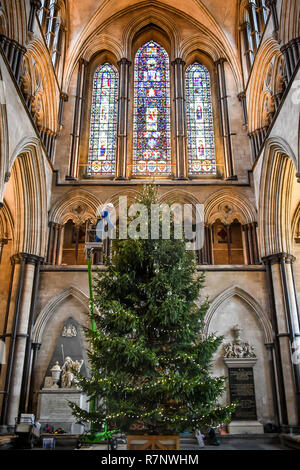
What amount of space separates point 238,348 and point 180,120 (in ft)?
28.1

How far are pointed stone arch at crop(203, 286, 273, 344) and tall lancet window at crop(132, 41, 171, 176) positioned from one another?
17.1 feet

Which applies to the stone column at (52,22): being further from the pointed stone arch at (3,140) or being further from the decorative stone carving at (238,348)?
the decorative stone carving at (238,348)

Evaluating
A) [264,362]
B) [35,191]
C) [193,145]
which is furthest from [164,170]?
[264,362]

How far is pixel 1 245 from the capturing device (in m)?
14.7

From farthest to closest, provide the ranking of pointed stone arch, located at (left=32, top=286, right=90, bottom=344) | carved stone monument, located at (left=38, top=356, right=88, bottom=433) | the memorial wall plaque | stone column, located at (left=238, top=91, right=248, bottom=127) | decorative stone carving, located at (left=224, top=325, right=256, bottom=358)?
1. stone column, located at (left=238, top=91, right=248, bottom=127)
2. pointed stone arch, located at (left=32, top=286, right=90, bottom=344)
3. decorative stone carving, located at (left=224, top=325, right=256, bottom=358)
4. the memorial wall plaque
5. carved stone monument, located at (left=38, top=356, right=88, bottom=433)

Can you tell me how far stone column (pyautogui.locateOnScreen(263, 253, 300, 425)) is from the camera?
11.1m

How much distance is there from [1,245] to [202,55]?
11152 mm

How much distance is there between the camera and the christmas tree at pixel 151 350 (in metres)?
6.64

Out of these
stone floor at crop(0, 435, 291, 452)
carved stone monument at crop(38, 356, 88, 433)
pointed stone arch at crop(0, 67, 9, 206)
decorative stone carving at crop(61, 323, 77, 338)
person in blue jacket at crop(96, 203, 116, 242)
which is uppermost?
pointed stone arch at crop(0, 67, 9, 206)

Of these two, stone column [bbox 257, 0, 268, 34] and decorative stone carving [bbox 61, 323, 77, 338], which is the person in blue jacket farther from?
stone column [bbox 257, 0, 268, 34]

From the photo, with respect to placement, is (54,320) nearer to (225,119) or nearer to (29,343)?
(29,343)

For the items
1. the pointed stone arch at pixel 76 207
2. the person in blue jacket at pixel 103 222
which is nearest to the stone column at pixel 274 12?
the person in blue jacket at pixel 103 222

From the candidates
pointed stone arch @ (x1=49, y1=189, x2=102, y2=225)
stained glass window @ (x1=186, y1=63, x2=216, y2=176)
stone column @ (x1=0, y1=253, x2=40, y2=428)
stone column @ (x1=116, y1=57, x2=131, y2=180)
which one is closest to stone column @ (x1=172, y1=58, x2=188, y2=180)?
stained glass window @ (x1=186, y1=63, x2=216, y2=176)

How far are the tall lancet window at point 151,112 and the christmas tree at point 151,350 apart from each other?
815 centimetres
